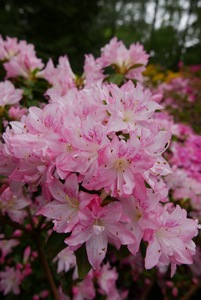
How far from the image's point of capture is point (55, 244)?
0.90 meters

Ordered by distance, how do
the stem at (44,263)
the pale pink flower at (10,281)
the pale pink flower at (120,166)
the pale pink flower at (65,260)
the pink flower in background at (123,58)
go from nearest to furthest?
the pale pink flower at (120,166) < the stem at (44,263) < the pink flower in background at (123,58) < the pale pink flower at (65,260) < the pale pink flower at (10,281)

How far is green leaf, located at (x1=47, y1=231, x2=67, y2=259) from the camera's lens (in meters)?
0.90

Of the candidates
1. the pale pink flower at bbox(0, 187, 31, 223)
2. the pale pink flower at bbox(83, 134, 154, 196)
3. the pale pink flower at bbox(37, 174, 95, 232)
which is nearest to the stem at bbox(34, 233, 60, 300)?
the pale pink flower at bbox(0, 187, 31, 223)

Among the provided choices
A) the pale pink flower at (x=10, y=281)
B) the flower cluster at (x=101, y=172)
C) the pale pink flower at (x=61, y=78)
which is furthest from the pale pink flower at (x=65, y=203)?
the pale pink flower at (x=10, y=281)

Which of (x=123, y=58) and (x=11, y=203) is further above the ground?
(x=123, y=58)

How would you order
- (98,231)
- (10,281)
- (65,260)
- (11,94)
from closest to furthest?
(98,231) → (11,94) → (65,260) → (10,281)

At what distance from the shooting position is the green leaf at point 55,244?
35.3 inches

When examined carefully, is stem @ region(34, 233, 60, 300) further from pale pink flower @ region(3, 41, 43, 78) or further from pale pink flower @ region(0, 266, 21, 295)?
pale pink flower @ region(3, 41, 43, 78)

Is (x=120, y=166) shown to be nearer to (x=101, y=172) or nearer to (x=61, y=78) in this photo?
(x=101, y=172)

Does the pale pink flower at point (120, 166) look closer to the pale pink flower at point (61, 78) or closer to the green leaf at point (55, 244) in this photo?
the green leaf at point (55, 244)

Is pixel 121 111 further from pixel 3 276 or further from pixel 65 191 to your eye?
pixel 3 276

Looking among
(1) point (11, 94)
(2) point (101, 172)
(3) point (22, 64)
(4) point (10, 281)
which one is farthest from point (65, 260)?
(2) point (101, 172)

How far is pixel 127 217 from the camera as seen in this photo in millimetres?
790

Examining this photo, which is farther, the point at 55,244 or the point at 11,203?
the point at 11,203
